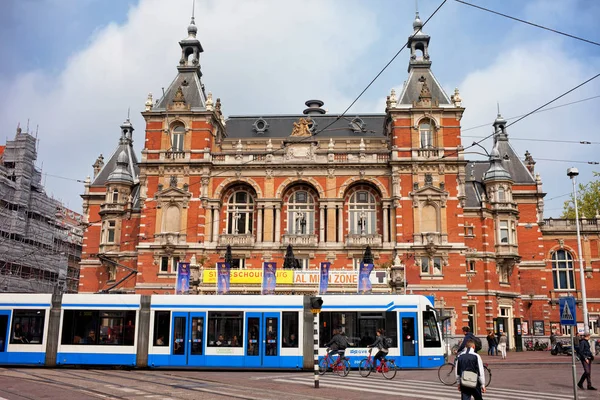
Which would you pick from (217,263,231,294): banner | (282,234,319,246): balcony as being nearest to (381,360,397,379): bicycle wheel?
(217,263,231,294): banner

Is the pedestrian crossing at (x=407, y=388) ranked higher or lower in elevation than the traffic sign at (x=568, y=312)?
lower

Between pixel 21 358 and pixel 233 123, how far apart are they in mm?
31487

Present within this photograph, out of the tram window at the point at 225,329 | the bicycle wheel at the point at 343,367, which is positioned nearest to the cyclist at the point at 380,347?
the bicycle wheel at the point at 343,367

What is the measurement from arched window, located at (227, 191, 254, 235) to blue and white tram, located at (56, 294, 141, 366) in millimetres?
20534

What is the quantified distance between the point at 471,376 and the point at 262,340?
41.0ft

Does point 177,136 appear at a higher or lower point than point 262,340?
higher

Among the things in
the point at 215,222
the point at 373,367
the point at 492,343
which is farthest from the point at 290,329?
the point at 215,222

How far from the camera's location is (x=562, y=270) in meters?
49.8

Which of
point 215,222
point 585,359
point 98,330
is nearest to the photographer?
point 585,359

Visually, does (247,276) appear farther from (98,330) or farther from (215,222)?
(98,330)

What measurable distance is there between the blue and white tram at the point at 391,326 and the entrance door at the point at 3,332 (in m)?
12.1

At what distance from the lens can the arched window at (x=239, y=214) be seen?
4347cm

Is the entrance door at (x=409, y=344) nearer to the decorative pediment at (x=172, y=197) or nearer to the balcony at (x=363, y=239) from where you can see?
the balcony at (x=363, y=239)

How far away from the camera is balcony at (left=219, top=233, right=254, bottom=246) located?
4210 centimetres
